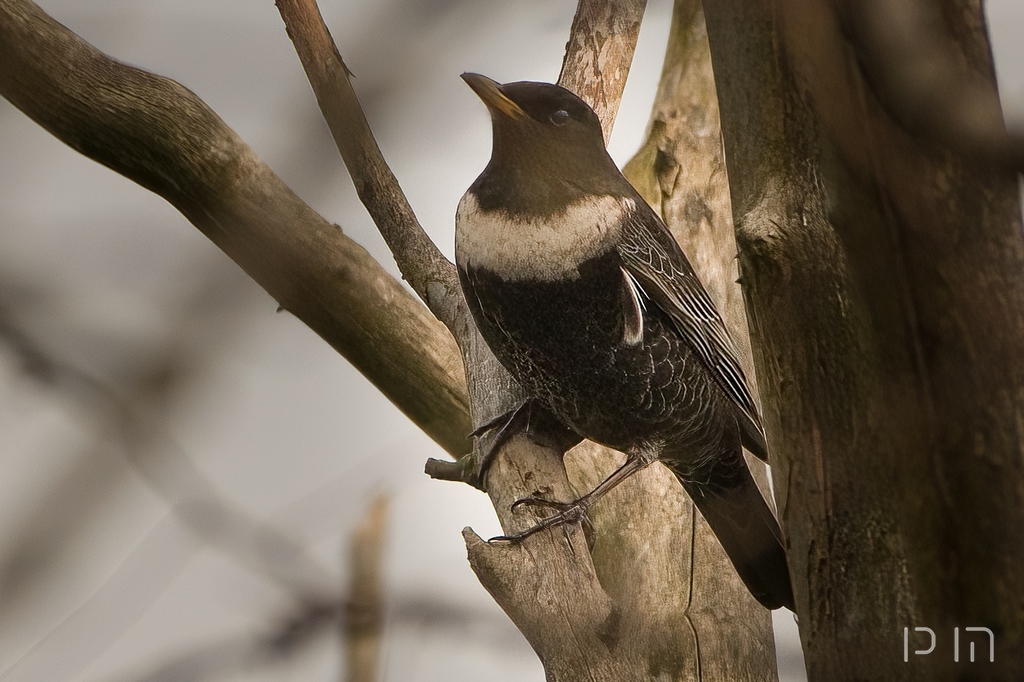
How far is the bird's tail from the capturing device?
128cm

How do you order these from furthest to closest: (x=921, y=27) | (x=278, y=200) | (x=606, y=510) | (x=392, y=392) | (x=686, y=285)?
(x=392, y=392), (x=606, y=510), (x=278, y=200), (x=686, y=285), (x=921, y=27)

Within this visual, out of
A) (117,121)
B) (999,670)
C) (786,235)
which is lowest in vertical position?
(999,670)

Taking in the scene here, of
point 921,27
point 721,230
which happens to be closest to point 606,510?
point 721,230

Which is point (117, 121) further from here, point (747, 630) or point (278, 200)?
point (747, 630)

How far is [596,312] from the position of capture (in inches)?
48.8

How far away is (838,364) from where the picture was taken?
738 mm

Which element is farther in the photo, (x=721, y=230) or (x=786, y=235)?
(x=721, y=230)

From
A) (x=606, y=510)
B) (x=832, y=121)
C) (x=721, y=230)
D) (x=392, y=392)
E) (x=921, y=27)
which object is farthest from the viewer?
(x=721, y=230)

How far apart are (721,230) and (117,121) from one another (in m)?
1.12

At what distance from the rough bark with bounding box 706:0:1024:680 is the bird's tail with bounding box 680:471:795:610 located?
500 mm

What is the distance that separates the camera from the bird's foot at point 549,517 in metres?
1.30

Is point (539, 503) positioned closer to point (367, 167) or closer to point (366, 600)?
point (366, 600)

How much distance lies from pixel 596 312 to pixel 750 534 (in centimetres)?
39

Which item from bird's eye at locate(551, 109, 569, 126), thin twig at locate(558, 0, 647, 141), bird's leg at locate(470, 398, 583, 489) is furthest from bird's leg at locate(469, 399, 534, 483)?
thin twig at locate(558, 0, 647, 141)
